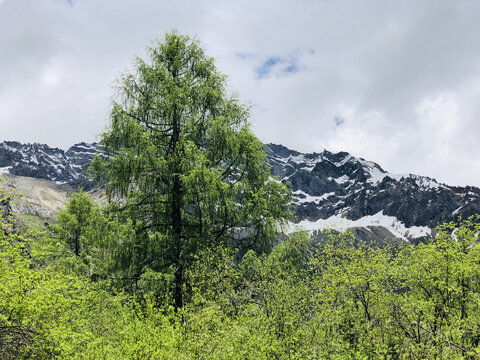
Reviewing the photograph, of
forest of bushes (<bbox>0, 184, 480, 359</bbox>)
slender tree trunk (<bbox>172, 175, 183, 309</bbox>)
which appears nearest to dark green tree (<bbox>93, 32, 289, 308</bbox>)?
slender tree trunk (<bbox>172, 175, 183, 309</bbox>)

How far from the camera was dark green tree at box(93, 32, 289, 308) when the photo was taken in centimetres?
1050

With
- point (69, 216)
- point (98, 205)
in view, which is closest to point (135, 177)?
point (98, 205)

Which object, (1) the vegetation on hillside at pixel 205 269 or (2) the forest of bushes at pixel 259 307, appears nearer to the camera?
(2) the forest of bushes at pixel 259 307

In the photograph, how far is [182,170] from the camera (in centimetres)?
1052

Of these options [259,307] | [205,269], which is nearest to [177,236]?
[205,269]

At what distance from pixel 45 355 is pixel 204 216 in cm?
572

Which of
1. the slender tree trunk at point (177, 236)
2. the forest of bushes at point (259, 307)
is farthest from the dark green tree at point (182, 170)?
the forest of bushes at point (259, 307)

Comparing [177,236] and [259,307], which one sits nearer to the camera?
[259,307]

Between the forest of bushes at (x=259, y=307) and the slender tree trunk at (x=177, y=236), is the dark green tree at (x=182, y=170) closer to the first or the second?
the slender tree trunk at (x=177, y=236)

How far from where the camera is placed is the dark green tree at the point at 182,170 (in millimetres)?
10500

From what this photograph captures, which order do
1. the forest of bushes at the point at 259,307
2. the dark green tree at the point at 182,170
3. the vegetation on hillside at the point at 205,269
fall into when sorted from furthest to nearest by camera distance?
1. the dark green tree at the point at 182,170
2. the vegetation on hillside at the point at 205,269
3. the forest of bushes at the point at 259,307

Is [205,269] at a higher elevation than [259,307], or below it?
higher

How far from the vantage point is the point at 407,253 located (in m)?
11.5

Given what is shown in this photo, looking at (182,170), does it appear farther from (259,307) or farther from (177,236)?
(259,307)
